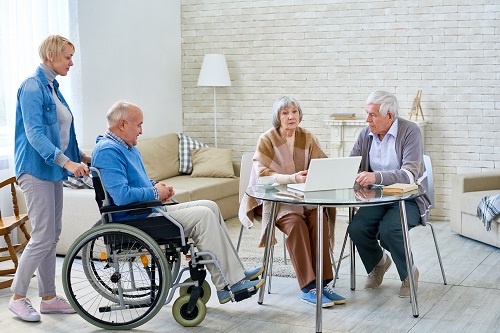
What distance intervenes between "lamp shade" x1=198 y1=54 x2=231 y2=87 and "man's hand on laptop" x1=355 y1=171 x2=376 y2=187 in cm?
318

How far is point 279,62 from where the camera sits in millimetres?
7184

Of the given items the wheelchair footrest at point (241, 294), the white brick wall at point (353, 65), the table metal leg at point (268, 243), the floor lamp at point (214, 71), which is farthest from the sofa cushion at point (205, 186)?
the wheelchair footrest at point (241, 294)

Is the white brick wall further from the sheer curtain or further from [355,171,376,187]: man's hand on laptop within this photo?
[355,171,376,187]: man's hand on laptop

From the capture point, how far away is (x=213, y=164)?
6867mm

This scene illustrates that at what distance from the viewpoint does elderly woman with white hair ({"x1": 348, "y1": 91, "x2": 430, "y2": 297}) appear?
4230 mm

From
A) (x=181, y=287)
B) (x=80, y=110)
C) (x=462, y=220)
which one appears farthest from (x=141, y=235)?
(x=462, y=220)

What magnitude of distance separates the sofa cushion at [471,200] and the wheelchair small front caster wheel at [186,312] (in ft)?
8.50

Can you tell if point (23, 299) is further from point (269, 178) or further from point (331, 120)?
point (331, 120)

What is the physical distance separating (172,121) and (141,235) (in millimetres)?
4014

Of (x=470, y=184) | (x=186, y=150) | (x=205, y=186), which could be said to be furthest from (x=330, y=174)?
(x=186, y=150)

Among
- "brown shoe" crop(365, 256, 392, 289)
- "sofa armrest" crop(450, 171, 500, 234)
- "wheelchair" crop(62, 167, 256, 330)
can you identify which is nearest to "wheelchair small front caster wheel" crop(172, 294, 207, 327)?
"wheelchair" crop(62, 167, 256, 330)

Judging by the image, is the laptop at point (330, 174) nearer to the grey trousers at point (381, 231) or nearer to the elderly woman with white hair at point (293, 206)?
the elderly woman with white hair at point (293, 206)

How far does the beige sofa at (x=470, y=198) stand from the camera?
18.7 feet

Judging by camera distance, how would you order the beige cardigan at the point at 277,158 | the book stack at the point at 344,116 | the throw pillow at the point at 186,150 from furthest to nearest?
the throw pillow at the point at 186,150, the book stack at the point at 344,116, the beige cardigan at the point at 277,158
